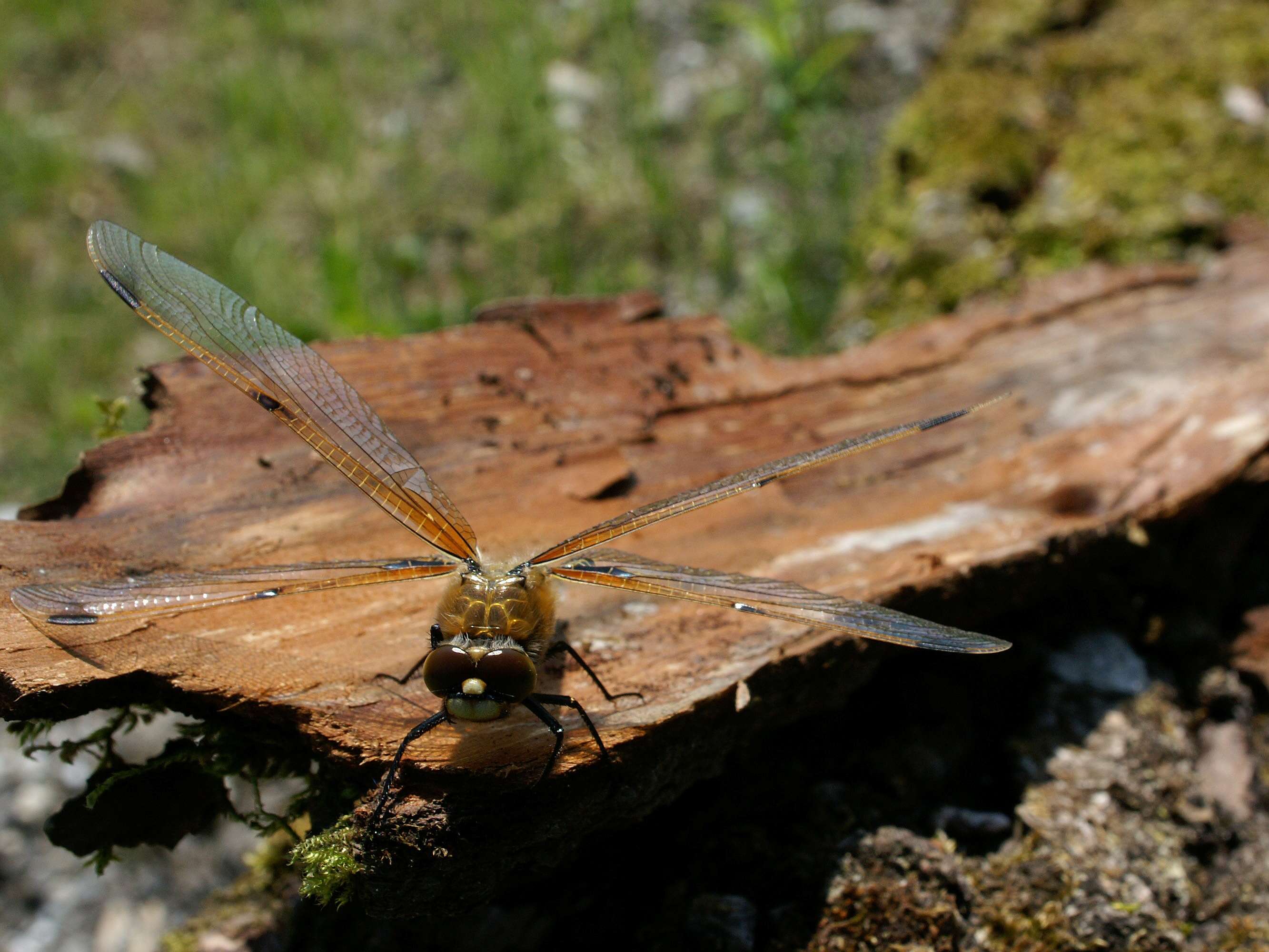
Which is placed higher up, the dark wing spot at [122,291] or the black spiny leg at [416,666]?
the dark wing spot at [122,291]

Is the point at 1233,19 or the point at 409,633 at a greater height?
the point at 1233,19

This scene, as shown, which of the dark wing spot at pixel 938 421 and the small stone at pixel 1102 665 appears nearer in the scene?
the dark wing spot at pixel 938 421

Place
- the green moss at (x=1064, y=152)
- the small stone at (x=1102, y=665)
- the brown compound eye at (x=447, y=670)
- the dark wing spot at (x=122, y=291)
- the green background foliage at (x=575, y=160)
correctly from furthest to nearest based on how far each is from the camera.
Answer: the green background foliage at (x=575, y=160) → the green moss at (x=1064, y=152) → the small stone at (x=1102, y=665) → the dark wing spot at (x=122, y=291) → the brown compound eye at (x=447, y=670)

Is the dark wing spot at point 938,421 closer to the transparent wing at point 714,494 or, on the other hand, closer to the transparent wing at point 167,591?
the transparent wing at point 714,494


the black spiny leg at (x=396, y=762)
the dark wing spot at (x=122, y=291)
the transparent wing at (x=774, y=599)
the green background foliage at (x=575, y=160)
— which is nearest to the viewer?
the black spiny leg at (x=396, y=762)

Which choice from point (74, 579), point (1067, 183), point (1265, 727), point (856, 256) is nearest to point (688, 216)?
point (856, 256)

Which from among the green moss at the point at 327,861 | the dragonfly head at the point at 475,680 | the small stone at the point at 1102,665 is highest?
the small stone at the point at 1102,665

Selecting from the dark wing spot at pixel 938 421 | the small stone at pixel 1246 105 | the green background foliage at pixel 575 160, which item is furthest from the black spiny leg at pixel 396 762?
the small stone at pixel 1246 105

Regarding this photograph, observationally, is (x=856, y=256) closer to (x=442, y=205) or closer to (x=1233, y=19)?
(x=1233, y=19)

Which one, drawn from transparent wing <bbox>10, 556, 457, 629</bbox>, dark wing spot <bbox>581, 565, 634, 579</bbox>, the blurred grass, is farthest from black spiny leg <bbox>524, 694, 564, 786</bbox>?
the blurred grass
